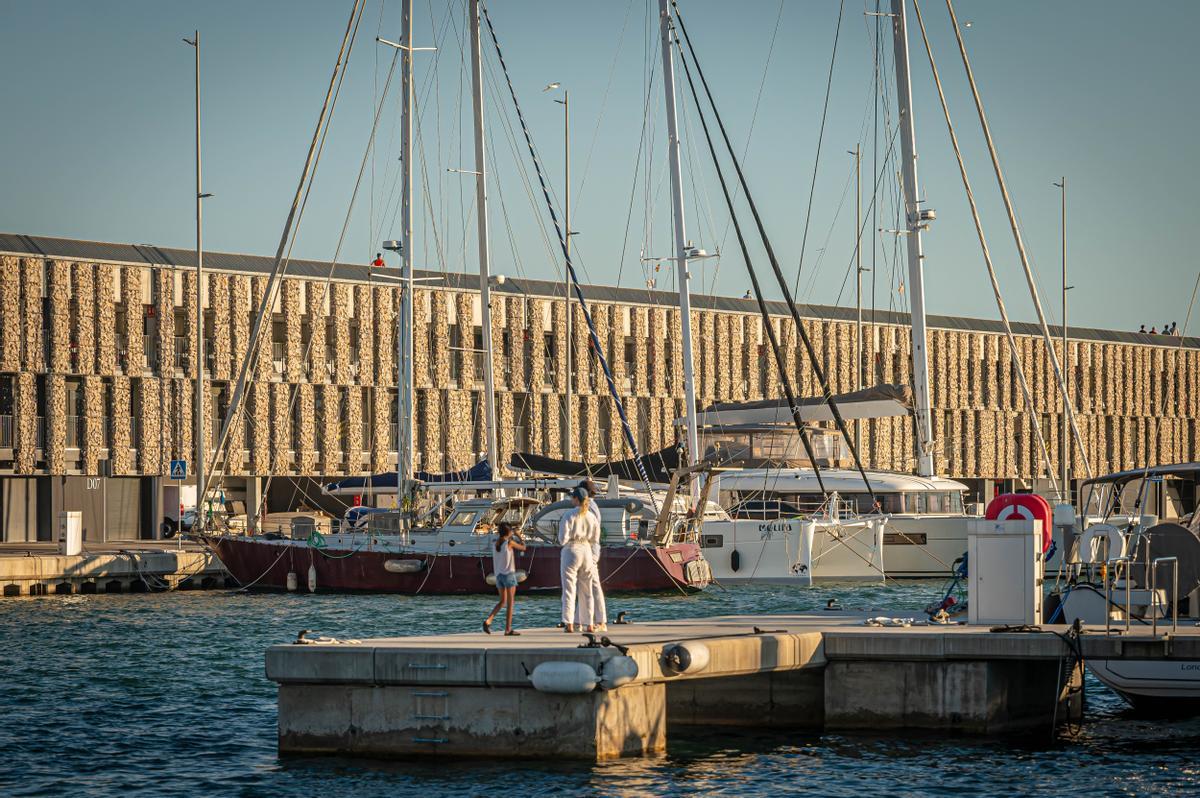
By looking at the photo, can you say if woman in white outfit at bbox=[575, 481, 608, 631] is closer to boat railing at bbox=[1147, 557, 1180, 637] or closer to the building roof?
boat railing at bbox=[1147, 557, 1180, 637]

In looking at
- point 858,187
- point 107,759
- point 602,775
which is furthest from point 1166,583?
point 858,187

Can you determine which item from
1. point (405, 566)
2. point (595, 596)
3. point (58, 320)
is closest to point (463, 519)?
point (405, 566)

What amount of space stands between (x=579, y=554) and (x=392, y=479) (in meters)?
30.5

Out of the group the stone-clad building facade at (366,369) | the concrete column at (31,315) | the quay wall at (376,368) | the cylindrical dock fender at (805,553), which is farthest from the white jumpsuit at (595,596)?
the concrete column at (31,315)

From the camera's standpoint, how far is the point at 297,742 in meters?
17.4

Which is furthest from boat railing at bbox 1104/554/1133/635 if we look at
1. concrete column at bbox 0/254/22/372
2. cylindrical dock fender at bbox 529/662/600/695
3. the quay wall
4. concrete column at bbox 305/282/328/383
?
concrete column at bbox 305/282/328/383

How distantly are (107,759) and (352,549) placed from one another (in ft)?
76.5

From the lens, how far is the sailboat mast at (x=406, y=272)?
40.1m

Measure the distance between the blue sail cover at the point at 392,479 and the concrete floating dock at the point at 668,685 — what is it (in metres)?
22.2

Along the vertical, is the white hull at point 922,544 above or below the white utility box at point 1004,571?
below

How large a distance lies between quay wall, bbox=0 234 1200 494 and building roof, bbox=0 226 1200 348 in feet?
0.53

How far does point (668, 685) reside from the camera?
19812 millimetres

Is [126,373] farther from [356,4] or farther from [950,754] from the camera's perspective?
[950,754]

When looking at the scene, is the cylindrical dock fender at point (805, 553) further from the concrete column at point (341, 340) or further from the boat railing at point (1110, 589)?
the concrete column at point (341, 340)
